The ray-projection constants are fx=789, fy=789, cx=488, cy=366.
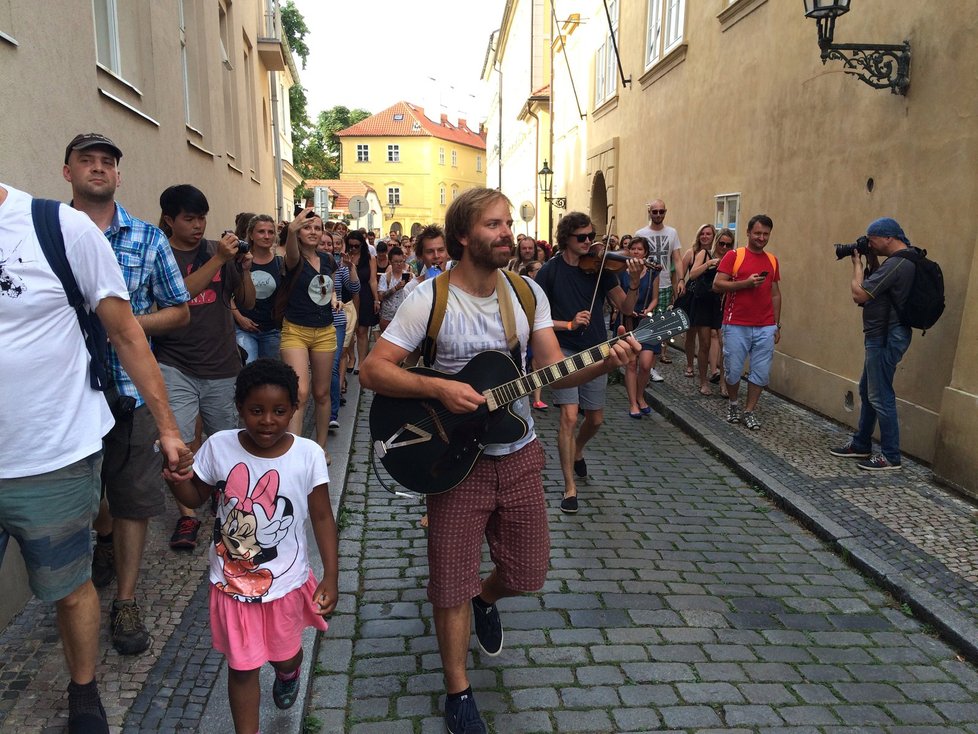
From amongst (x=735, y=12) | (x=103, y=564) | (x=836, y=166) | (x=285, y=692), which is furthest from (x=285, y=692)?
(x=735, y=12)

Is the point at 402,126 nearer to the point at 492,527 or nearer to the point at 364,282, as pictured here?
the point at 364,282

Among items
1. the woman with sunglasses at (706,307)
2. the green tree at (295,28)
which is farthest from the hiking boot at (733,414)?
the green tree at (295,28)

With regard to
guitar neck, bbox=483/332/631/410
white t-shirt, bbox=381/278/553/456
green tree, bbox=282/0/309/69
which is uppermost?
green tree, bbox=282/0/309/69

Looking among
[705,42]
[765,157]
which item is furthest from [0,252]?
[705,42]

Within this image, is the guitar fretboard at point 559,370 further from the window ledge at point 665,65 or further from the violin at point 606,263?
the window ledge at point 665,65

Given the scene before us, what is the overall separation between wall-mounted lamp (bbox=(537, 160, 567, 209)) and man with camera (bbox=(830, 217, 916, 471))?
19529 millimetres

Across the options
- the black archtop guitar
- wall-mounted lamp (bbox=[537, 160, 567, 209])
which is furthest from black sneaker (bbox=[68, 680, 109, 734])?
wall-mounted lamp (bbox=[537, 160, 567, 209])

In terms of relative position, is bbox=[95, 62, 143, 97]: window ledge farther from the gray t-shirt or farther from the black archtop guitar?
the gray t-shirt

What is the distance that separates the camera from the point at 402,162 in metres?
71.6

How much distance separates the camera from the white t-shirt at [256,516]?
252cm

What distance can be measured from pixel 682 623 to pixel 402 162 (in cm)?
7116

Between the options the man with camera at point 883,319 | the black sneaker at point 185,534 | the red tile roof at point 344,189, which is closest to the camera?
the black sneaker at point 185,534

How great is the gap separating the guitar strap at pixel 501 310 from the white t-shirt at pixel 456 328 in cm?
2

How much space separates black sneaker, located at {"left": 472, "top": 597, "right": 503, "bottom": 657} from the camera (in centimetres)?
337
